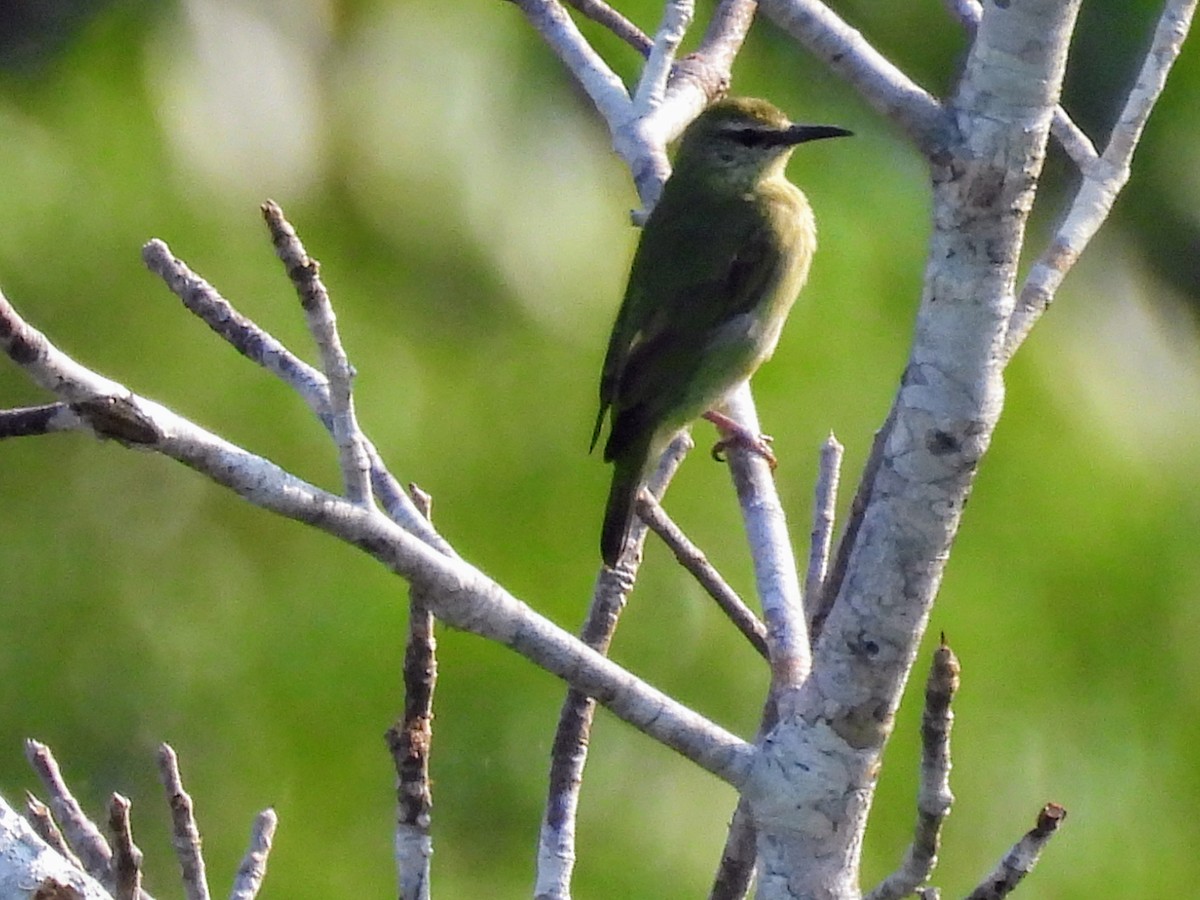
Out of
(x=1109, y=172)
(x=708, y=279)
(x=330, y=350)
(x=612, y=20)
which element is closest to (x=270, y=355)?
(x=330, y=350)

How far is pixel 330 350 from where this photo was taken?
109 cm

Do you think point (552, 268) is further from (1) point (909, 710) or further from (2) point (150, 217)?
(1) point (909, 710)

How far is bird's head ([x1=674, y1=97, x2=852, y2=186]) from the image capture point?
2592mm

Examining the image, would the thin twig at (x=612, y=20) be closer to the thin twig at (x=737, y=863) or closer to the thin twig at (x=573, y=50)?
the thin twig at (x=573, y=50)

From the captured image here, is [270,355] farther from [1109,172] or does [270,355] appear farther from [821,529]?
[1109,172]

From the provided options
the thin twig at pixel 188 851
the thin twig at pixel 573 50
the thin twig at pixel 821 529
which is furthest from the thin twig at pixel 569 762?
the thin twig at pixel 573 50

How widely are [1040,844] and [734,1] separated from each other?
1582 millimetres

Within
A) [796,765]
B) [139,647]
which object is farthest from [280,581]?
[796,765]

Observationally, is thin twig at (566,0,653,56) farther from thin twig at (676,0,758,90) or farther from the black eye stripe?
the black eye stripe

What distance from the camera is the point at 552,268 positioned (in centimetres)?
272

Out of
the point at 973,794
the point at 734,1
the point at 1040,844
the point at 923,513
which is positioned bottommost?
the point at 1040,844

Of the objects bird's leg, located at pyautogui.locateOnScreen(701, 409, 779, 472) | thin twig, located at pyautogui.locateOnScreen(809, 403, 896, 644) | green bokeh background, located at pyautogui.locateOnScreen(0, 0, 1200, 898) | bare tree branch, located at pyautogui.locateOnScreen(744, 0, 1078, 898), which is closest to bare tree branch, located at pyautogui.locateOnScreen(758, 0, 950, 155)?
bare tree branch, located at pyautogui.locateOnScreen(744, 0, 1078, 898)

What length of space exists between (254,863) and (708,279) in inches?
57.4

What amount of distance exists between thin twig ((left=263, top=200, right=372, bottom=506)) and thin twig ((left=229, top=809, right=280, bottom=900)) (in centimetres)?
38
